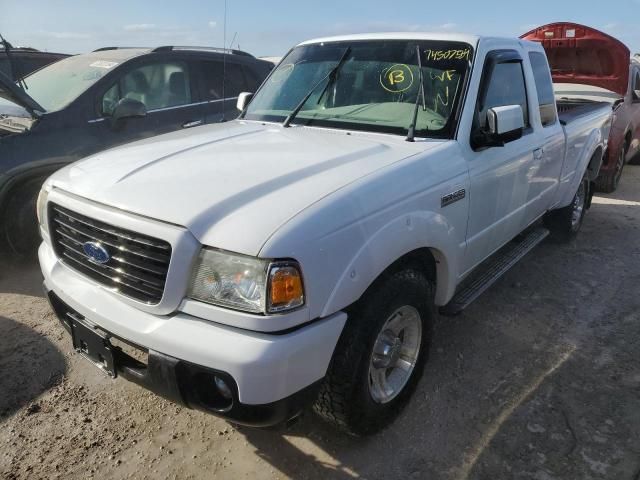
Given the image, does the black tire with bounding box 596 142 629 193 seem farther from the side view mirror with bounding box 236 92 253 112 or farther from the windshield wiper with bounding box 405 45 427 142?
the side view mirror with bounding box 236 92 253 112

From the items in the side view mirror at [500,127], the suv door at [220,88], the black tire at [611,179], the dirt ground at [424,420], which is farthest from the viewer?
the black tire at [611,179]

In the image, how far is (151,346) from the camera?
202 centimetres

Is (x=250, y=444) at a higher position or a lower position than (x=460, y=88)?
lower

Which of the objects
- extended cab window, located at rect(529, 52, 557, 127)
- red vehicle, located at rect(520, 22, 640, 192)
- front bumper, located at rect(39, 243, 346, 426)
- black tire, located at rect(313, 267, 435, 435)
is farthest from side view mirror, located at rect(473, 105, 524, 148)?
red vehicle, located at rect(520, 22, 640, 192)

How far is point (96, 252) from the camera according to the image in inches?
87.8

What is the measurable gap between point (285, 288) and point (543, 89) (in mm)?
3156

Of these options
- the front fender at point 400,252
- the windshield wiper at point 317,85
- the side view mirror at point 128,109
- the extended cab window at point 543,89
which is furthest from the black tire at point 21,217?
the extended cab window at point 543,89

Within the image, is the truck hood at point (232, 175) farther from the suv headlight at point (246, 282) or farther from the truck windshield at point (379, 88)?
the truck windshield at point (379, 88)

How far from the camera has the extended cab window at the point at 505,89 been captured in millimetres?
3221

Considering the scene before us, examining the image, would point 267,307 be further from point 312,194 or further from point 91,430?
point 91,430

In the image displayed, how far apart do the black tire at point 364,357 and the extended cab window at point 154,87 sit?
3.62 metres

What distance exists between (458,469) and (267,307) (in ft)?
4.20

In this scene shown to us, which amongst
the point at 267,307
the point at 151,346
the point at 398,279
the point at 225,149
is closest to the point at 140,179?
the point at 225,149

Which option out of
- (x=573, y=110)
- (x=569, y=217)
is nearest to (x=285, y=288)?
(x=569, y=217)
